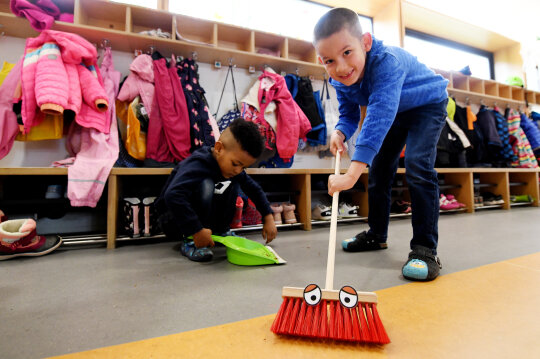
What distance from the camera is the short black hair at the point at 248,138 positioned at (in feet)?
3.47

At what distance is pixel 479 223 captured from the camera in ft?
6.23

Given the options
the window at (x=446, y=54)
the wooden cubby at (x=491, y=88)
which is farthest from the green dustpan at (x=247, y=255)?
the wooden cubby at (x=491, y=88)

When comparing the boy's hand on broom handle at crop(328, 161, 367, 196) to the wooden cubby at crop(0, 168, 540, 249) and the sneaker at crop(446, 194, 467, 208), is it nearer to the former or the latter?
the wooden cubby at crop(0, 168, 540, 249)

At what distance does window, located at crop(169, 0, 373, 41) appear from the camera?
7.34 ft

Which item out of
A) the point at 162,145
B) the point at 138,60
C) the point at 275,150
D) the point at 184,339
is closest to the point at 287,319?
the point at 184,339

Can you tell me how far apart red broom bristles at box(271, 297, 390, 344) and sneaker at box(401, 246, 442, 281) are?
0.35 m

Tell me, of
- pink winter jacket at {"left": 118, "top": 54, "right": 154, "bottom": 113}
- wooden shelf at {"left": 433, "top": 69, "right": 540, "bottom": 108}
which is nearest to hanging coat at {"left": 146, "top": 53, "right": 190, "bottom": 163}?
pink winter jacket at {"left": 118, "top": 54, "right": 154, "bottom": 113}

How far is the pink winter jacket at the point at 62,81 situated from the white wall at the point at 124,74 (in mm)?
330

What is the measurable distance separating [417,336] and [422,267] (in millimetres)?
354

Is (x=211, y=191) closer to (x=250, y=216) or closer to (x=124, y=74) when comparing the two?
(x=250, y=216)

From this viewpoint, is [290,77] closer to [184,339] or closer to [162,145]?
[162,145]

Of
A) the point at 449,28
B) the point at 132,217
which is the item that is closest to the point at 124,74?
the point at 132,217

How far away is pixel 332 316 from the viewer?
0.51m

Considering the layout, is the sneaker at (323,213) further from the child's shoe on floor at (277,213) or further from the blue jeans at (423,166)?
the blue jeans at (423,166)
